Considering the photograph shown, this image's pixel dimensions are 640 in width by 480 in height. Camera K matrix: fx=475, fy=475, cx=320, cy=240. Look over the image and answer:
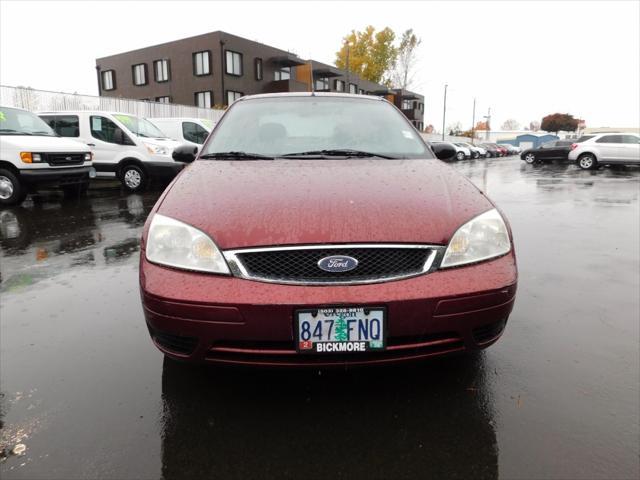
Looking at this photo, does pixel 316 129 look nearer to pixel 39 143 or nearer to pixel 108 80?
pixel 39 143

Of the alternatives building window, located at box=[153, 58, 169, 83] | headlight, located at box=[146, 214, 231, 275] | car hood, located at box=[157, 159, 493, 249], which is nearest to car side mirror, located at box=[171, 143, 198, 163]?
car hood, located at box=[157, 159, 493, 249]

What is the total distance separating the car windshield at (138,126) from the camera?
1070 centimetres

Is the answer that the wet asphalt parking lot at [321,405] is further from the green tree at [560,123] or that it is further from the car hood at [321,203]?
the green tree at [560,123]

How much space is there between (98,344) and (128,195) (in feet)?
26.5

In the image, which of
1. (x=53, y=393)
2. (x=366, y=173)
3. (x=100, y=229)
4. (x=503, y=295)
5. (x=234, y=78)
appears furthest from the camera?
(x=234, y=78)

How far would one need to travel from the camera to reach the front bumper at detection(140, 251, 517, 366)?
181 centimetres

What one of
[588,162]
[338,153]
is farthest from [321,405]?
[588,162]

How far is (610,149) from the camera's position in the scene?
1986cm

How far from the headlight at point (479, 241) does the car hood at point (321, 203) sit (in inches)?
1.7

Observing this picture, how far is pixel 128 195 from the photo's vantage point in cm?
1015

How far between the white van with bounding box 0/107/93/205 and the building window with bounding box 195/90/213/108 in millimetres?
24487

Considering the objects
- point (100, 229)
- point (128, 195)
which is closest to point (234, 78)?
point (128, 195)

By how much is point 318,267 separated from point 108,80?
41.8m

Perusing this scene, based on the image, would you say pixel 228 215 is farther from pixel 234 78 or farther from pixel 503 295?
pixel 234 78
